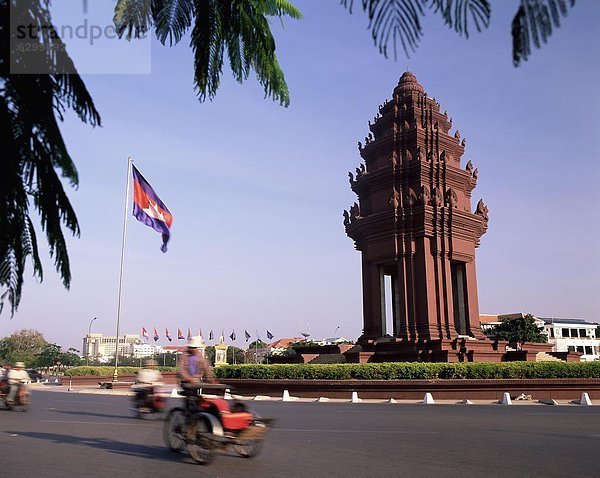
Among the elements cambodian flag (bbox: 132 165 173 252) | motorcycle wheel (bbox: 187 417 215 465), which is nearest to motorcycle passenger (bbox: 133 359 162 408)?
motorcycle wheel (bbox: 187 417 215 465)

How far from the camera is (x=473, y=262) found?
1261 inches

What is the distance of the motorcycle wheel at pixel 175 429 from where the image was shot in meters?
8.38

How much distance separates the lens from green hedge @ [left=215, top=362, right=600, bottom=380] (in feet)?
73.9

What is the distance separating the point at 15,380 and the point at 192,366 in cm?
1077

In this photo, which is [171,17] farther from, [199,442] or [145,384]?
[145,384]

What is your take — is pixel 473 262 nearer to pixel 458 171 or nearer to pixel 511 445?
pixel 458 171

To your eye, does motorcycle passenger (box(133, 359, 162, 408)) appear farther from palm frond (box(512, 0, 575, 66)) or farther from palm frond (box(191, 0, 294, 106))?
palm frond (box(512, 0, 575, 66))

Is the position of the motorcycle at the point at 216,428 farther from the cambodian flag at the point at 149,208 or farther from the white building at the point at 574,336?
the white building at the point at 574,336

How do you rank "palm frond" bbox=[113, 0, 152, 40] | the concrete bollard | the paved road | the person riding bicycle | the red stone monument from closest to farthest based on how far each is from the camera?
"palm frond" bbox=[113, 0, 152, 40] → the paved road → the person riding bicycle → the concrete bollard → the red stone monument

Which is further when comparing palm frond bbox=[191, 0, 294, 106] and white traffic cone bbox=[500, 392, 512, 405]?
white traffic cone bbox=[500, 392, 512, 405]

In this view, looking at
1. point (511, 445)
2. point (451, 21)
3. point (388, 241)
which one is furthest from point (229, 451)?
point (388, 241)

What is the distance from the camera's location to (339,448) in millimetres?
9117

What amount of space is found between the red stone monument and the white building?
76126mm

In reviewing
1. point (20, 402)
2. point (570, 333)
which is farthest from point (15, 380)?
point (570, 333)
